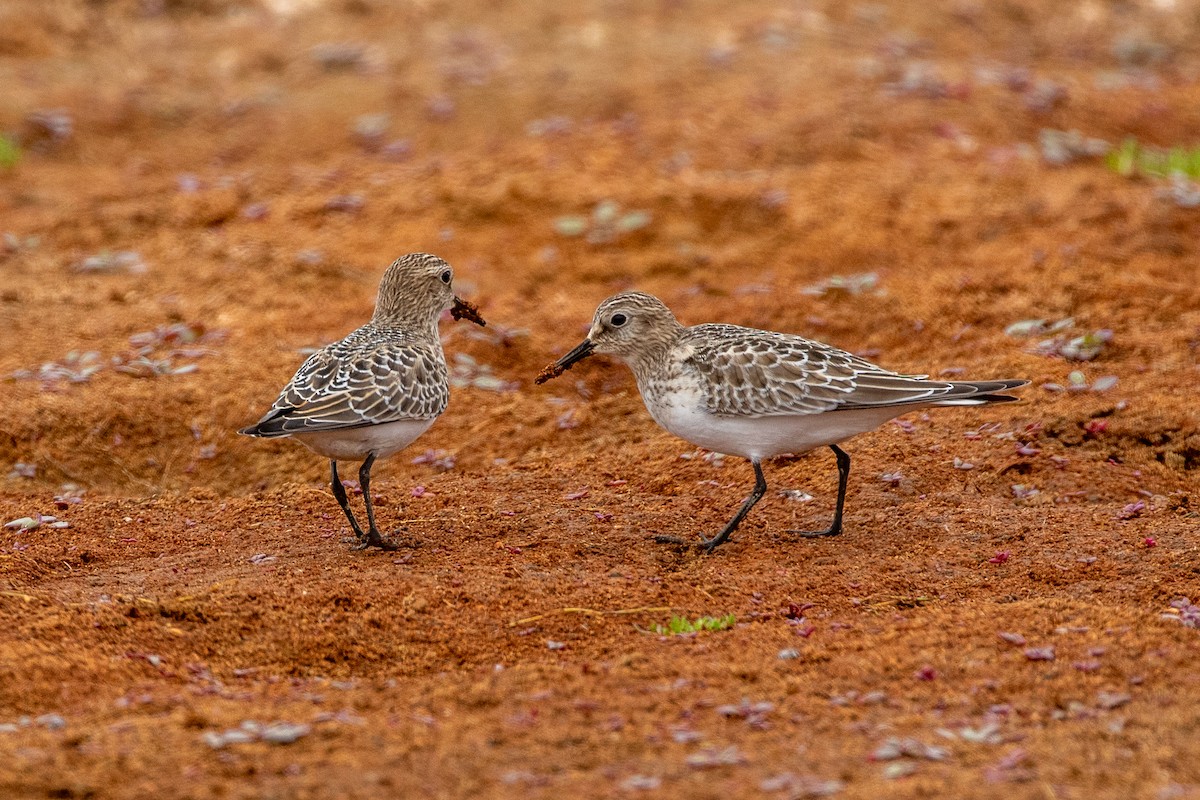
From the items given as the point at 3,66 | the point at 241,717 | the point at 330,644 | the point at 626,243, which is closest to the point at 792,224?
the point at 626,243

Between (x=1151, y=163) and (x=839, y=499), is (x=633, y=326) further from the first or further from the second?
(x=1151, y=163)

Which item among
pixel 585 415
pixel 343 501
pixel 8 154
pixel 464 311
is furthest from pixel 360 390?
pixel 8 154

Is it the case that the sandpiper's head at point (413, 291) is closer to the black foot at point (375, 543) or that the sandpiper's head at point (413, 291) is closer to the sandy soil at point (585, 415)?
the sandy soil at point (585, 415)

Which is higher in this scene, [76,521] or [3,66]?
[3,66]

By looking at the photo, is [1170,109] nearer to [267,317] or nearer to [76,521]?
[267,317]

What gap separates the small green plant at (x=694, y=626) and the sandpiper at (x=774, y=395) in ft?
3.36

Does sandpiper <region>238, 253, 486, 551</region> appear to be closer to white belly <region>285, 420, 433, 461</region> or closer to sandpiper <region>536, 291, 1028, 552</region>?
white belly <region>285, 420, 433, 461</region>

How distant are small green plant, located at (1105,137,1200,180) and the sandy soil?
249 millimetres

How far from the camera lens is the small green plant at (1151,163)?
13.0 m

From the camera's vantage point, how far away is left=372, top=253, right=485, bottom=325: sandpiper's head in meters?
8.85

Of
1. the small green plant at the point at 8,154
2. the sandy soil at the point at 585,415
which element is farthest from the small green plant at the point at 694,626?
the small green plant at the point at 8,154

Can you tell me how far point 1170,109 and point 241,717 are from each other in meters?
13.1

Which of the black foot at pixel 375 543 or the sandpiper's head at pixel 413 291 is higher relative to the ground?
the sandpiper's head at pixel 413 291

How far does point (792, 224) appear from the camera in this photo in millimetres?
12516
